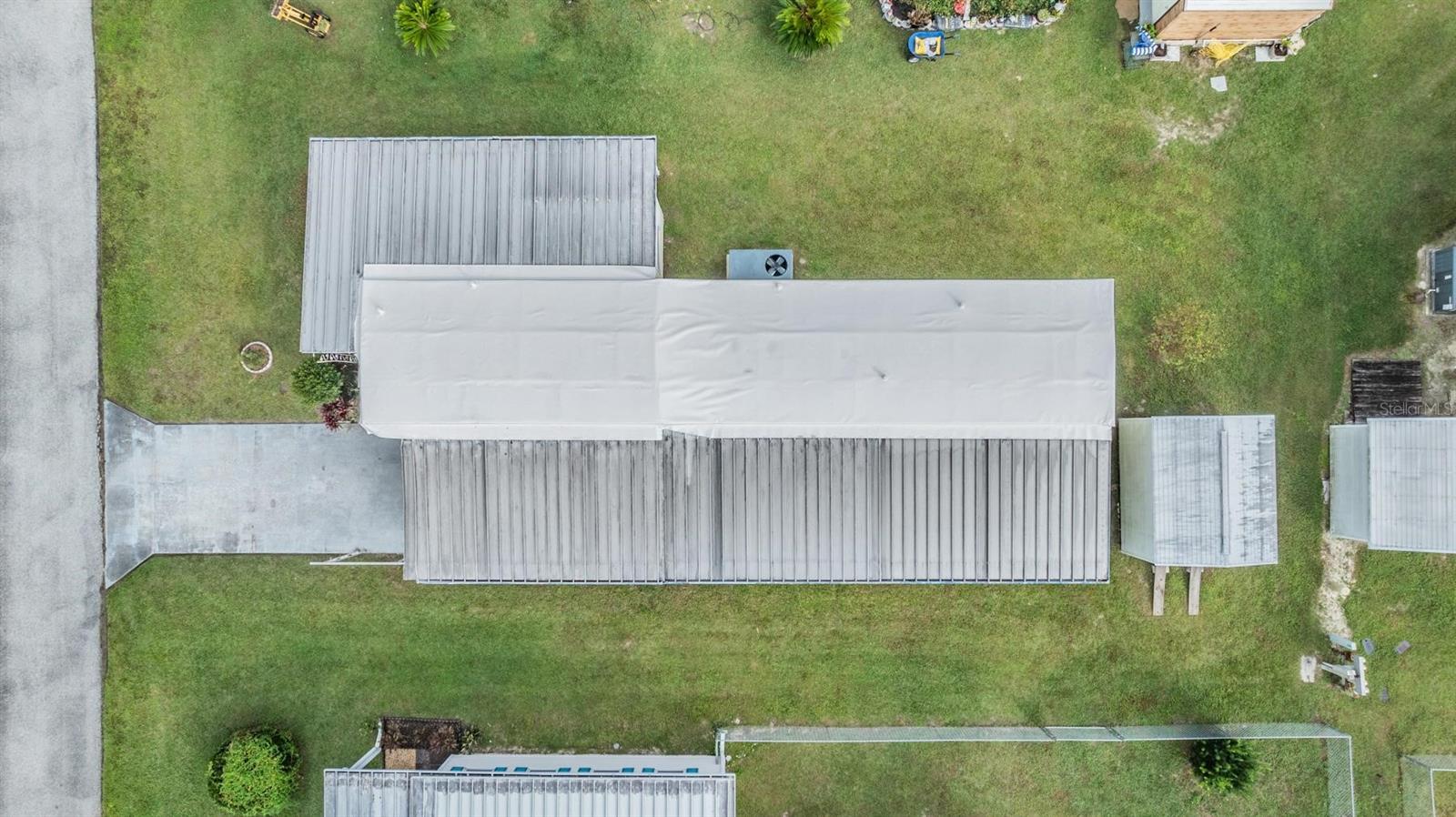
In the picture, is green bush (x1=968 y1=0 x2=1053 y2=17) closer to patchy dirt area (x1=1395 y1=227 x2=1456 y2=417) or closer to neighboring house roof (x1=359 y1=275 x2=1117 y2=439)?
neighboring house roof (x1=359 y1=275 x2=1117 y2=439)

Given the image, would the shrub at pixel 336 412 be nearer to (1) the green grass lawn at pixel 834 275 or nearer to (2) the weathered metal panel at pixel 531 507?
(1) the green grass lawn at pixel 834 275

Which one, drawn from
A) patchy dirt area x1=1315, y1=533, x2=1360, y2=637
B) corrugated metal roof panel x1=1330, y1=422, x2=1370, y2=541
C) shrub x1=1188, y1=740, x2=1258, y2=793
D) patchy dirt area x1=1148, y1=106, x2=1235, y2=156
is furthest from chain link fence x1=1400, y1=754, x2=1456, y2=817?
patchy dirt area x1=1148, y1=106, x2=1235, y2=156

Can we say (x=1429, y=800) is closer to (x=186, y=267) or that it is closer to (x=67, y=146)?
(x=186, y=267)

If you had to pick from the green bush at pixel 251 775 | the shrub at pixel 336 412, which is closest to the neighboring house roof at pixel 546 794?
the green bush at pixel 251 775

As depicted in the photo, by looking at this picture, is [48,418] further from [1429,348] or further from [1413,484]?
[1429,348]

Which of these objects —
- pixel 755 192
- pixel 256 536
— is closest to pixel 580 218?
pixel 755 192

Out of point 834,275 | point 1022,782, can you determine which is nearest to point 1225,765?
point 1022,782
